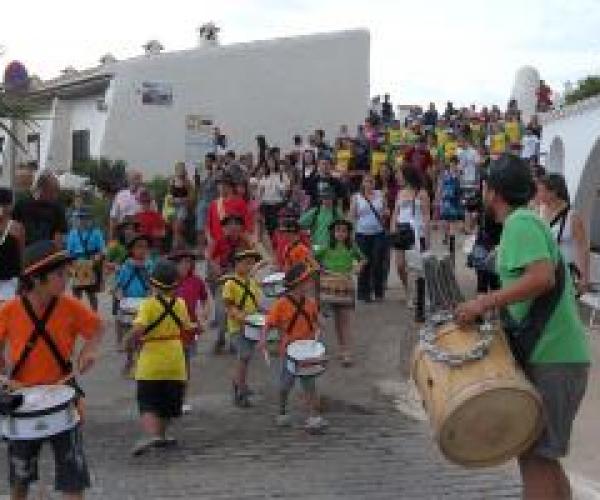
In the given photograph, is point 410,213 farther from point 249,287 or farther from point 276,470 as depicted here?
point 276,470

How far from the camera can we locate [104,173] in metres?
25.3

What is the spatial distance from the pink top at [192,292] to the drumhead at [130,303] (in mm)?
471

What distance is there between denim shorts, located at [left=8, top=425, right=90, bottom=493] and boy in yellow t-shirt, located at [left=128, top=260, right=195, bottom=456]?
210 cm

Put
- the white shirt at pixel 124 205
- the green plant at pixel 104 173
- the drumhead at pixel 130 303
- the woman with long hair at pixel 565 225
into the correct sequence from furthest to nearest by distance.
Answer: the green plant at pixel 104 173
the white shirt at pixel 124 205
the drumhead at pixel 130 303
the woman with long hair at pixel 565 225

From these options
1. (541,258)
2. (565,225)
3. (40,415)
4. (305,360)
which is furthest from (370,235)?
(541,258)

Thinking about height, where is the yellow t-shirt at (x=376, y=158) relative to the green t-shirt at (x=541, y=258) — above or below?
above

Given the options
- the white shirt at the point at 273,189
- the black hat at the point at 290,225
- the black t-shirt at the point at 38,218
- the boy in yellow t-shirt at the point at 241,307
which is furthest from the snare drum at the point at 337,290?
the white shirt at the point at 273,189

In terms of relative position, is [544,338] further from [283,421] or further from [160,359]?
[283,421]

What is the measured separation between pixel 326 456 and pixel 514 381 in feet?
10.2

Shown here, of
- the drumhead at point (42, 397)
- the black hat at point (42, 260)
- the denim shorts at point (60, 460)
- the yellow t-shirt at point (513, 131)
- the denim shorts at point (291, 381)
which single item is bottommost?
the denim shorts at point (291, 381)

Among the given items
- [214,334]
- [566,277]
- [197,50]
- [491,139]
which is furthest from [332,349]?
[197,50]

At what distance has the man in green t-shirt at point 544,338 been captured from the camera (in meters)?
5.07

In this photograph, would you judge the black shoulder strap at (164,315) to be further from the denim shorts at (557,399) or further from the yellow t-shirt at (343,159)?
the yellow t-shirt at (343,159)

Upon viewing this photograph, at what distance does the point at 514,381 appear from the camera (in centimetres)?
502
